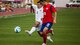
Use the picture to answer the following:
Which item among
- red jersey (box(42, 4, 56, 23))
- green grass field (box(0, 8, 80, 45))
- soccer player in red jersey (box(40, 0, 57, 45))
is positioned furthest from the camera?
green grass field (box(0, 8, 80, 45))

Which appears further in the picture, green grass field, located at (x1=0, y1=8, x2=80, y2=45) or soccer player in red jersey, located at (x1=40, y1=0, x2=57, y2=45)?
green grass field, located at (x1=0, y1=8, x2=80, y2=45)

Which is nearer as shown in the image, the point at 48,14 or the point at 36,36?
the point at 48,14

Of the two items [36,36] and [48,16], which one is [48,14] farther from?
[36,36]

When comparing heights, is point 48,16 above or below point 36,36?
above

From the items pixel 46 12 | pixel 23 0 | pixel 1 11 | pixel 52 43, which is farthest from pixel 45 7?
pixel 23 0

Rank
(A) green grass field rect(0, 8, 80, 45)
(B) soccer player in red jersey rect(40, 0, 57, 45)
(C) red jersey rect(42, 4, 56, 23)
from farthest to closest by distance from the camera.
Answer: (A) green grass field rect(0, 8, 80, 45) < (C) red jersey rect(42, 4, 56, 23) < (B) soccer player in red jersey rect(40, 0, 57, 45)

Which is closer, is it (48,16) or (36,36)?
(48,16)

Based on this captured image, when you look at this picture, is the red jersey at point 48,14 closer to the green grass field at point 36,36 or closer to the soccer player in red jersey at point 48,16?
the soccer player in red jersey at point 48,16

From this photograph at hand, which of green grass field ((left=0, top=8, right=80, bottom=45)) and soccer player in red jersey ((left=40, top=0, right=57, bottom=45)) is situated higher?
soccer player in red jersey ((left=40, top=0, right=57, bottom=45))

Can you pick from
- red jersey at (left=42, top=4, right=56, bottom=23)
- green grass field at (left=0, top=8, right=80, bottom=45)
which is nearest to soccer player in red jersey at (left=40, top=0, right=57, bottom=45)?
red jersey at (left=42, top=4, right=56, bottom=23)

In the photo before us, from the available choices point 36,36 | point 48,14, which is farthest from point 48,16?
point 36,36

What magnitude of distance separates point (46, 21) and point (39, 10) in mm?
2784

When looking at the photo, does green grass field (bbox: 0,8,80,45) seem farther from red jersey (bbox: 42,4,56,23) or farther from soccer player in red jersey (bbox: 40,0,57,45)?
red jersey (bbox: 42,4,56,23)

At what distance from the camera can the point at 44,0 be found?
1462cm
